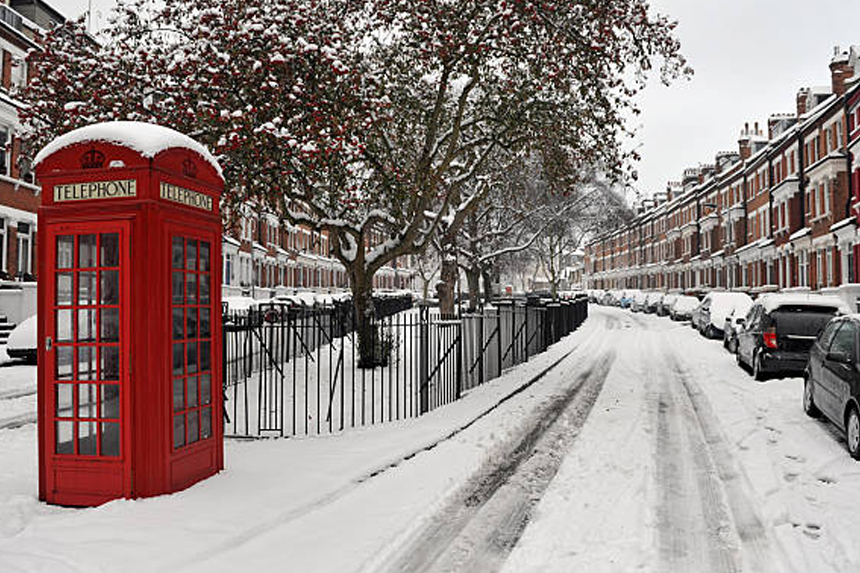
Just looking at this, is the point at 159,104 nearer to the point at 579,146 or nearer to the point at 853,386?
the point at 579,146

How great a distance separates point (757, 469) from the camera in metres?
7.39

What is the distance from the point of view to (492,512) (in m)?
6.02

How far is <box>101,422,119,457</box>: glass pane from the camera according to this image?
598 cm

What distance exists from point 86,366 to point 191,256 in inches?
52.1

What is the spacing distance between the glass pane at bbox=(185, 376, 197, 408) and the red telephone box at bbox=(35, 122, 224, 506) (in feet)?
0.45

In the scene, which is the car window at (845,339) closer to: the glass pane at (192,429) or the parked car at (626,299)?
the glass pane at (192,429)

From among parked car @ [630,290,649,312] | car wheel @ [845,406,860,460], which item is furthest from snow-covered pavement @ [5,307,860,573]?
parked car @ [630,290,649,312]

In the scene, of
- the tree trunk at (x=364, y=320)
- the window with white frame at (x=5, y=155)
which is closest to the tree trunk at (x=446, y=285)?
the tree trunk at (x=364, y=320)

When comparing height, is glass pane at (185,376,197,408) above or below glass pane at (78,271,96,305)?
below

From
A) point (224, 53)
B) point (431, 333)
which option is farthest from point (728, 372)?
point (224, 53)

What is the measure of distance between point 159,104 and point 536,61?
293 inches

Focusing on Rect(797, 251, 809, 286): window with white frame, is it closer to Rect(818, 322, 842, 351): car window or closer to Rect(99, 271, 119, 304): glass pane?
Rect(818, 322, 842, 351): car window

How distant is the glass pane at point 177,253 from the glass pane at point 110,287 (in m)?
0.48

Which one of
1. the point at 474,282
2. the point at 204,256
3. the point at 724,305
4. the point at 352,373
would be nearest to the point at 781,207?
the point at 724,305
